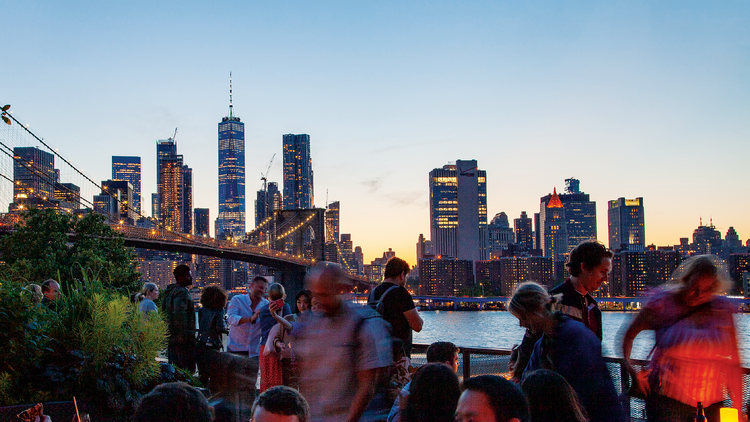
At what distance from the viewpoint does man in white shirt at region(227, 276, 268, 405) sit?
5398 mm

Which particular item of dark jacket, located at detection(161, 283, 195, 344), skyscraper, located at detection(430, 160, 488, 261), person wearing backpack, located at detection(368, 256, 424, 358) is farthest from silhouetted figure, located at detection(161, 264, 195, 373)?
skyscraper, located at detection(430, 160, 488, 261)

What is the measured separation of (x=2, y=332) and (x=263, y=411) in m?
3.14

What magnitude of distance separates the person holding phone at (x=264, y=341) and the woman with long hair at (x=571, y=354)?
8.21 ft

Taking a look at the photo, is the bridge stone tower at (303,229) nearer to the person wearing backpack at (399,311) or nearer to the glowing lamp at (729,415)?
the person wearing backpack at (399,311)

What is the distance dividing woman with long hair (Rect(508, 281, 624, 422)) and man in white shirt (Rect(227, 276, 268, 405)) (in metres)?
3.15

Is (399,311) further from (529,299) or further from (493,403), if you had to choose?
(493,403)

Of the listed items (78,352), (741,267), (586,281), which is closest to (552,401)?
(586,281)

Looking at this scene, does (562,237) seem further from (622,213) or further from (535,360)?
(535,360)

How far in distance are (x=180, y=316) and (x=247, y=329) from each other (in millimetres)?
718

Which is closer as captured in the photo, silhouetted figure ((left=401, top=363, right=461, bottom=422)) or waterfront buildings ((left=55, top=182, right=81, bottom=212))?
silhouetted figure ((left=401, top=363, right=461, bottom=422))

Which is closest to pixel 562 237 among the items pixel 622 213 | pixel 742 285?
pixel 622 213

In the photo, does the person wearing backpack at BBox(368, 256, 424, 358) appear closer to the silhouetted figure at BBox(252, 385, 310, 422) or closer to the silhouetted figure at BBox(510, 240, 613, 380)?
the silhouetted figure at BBox(510, 240, 613, 380)

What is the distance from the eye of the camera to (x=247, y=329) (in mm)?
5551

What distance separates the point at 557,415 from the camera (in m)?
2.13
